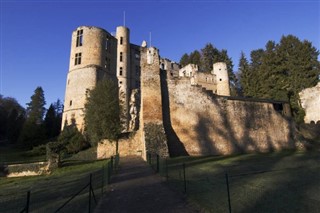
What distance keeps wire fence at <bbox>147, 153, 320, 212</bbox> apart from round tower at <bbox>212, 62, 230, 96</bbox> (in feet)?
128

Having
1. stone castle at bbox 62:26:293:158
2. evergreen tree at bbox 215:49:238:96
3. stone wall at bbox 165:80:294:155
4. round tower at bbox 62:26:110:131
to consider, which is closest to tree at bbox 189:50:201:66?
evergreen tree at bbox 215:49:238:96

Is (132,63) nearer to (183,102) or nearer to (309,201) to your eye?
(183,102)

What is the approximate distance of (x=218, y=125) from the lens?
22094 millimetres

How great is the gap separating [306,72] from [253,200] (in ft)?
134

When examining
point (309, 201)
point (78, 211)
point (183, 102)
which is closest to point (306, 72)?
point (183, 102)

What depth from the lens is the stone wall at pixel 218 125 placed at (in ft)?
68.7

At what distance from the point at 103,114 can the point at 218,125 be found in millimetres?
12302

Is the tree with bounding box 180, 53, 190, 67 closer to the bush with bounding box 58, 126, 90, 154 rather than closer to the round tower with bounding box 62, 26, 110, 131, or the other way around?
the round tower with bounding box 62, 26, 110, 131

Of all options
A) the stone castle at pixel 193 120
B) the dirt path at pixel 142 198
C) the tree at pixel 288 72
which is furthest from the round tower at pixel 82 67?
the tree at pixel 288 72

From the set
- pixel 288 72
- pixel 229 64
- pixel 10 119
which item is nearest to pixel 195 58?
pixel 229 64

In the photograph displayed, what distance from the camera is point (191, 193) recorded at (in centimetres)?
775

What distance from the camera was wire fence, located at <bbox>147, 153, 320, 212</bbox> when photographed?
6100 millimetres

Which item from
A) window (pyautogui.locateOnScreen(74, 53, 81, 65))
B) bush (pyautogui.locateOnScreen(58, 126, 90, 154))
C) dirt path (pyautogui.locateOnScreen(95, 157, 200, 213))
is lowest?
dirt path (pyautogui.locateOnScreen(95, 157, 200, 213))

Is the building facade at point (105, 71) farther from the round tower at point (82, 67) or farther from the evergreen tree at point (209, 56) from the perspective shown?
the evergreen tree at point (209, 56)
